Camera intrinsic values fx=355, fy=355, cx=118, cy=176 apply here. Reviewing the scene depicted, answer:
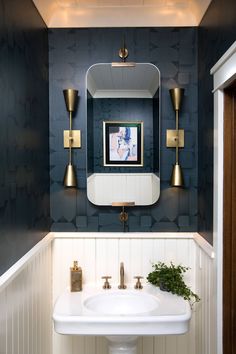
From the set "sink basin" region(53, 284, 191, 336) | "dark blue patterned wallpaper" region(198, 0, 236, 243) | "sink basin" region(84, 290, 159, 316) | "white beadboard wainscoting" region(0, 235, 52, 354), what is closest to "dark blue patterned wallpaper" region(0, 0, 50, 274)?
"white beadboard wainscoting" region(0, 235, 52, 354)

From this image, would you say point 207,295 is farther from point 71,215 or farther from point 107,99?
point 107,99

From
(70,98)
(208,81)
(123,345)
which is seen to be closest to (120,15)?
(70,98)

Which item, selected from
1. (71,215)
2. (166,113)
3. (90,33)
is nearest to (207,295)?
(71,215)

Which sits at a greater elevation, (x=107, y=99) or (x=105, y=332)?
(x=107, y=99)

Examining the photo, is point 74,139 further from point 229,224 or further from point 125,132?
point 229,224

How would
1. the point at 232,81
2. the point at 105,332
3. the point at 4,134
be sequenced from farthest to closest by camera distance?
the point at 105,332
the point at 232,81
the point at 4,134

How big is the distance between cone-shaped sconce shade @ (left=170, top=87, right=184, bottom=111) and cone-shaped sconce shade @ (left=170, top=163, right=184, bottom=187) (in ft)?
1.19

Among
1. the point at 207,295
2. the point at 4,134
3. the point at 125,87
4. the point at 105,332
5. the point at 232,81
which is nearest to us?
the point at 4,134

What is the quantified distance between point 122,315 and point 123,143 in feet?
3.24

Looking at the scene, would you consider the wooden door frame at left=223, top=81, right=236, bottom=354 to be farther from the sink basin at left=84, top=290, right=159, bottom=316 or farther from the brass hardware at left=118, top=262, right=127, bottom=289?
the brass hardware at left=118, top=262, right=127, bottom=289

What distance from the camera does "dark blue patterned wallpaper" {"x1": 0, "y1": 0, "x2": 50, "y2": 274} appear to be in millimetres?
1399

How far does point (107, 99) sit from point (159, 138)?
398 millimetres

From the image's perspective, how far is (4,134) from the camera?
1.39m

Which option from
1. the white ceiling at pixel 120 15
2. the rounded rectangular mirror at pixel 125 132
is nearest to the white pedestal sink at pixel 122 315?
the rounded rectangular mirror at pixel 125 132
